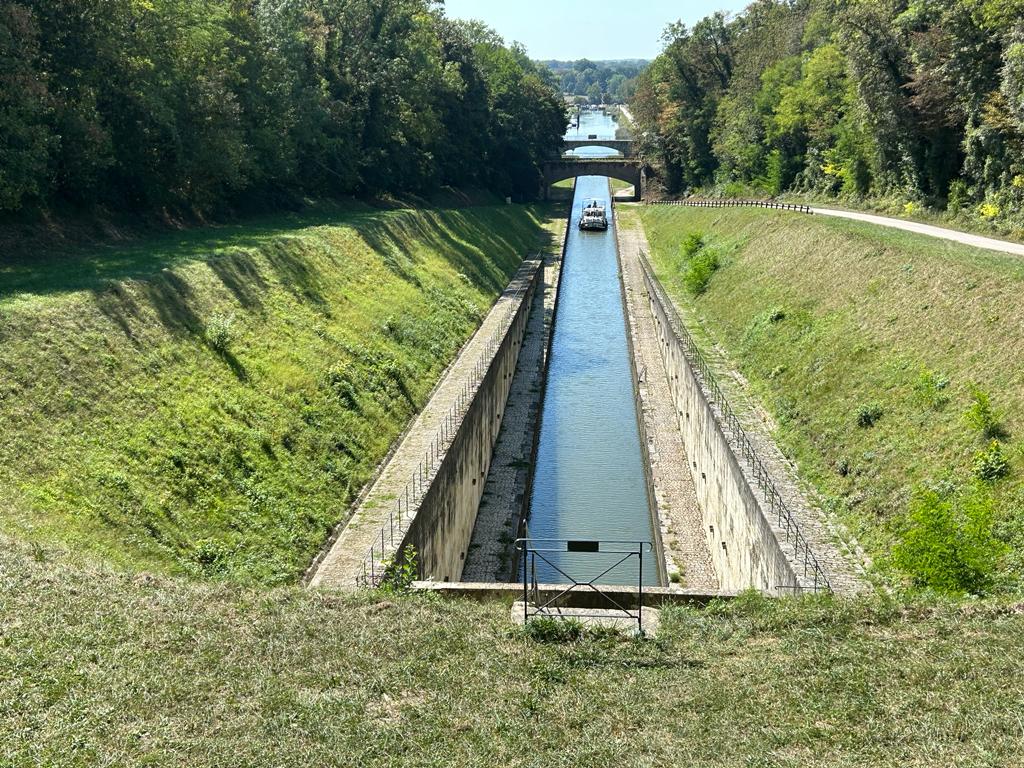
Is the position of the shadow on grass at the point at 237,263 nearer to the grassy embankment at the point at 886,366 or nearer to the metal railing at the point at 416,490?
the metal railing at the point at 416,490

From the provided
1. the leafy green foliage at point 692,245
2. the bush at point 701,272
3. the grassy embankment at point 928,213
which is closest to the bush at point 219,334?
the bush at point 701,272

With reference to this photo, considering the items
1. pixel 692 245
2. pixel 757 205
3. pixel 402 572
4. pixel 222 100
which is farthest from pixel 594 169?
pixel 402 572

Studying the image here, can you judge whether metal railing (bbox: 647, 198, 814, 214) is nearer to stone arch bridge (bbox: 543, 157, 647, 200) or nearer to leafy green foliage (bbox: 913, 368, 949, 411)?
stone arch bridge (bbox: 543, 157, 647, 200)

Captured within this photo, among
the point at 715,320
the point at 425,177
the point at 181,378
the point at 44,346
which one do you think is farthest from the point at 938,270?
the point at 425,177

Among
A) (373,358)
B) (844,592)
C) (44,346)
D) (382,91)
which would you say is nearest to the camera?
(844,592)

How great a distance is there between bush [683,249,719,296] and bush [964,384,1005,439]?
28.2 meters

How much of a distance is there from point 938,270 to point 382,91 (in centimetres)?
3975

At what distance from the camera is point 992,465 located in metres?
18.3

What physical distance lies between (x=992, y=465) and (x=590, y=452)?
58.5 feet

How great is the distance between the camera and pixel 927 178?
164ft

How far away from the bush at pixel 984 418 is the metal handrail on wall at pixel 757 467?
14.1ft

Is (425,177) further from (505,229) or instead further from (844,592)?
(844,592)

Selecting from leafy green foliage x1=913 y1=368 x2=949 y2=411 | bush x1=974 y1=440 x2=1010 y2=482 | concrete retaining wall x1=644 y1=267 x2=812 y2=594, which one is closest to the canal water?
concrete retaining wall x1=644 y1=267 x2=812 y2=594

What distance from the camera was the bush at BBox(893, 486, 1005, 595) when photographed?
50.3 ft
